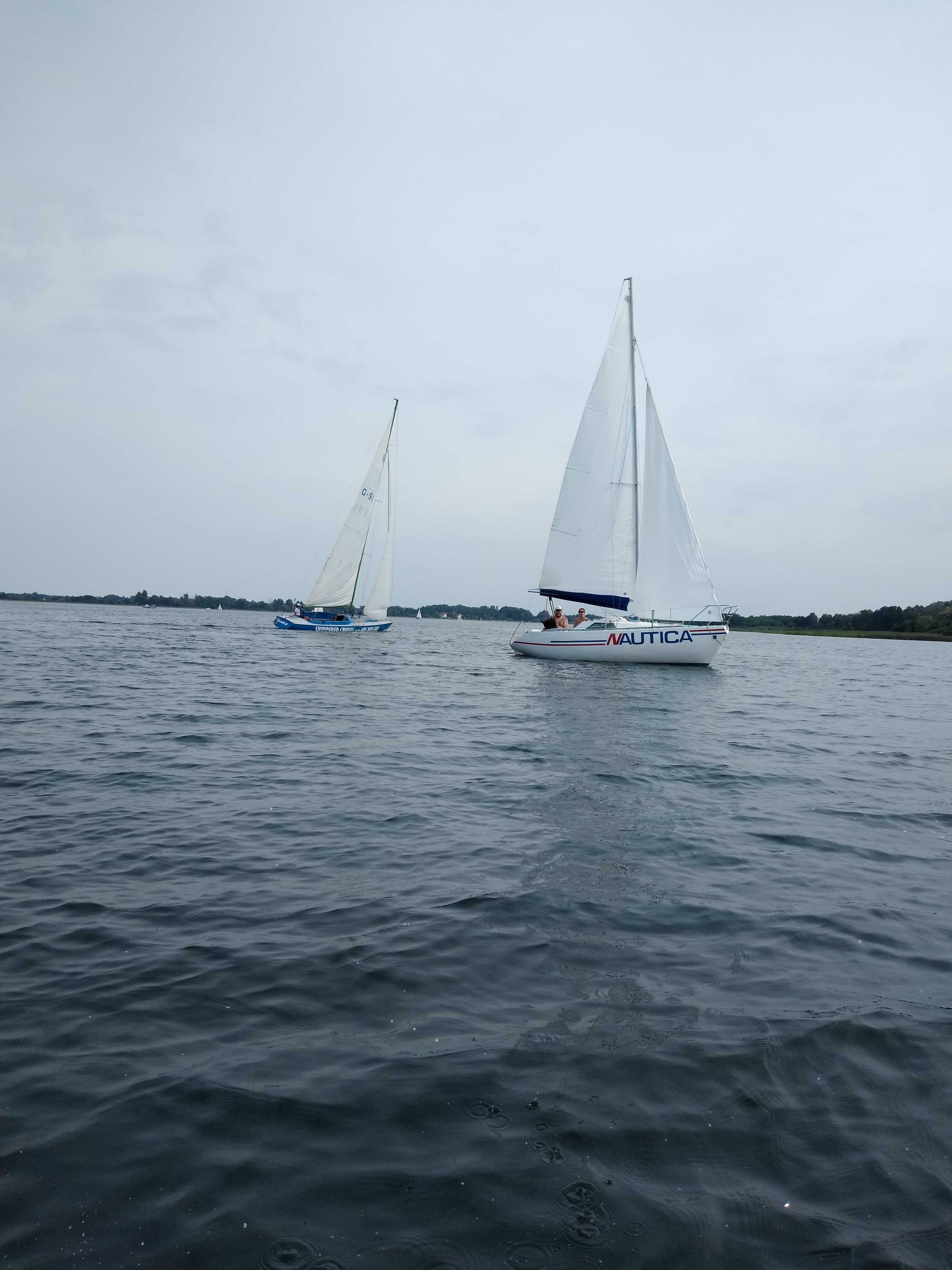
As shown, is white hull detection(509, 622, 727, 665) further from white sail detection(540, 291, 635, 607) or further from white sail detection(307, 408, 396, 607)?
white sail detection(307, 408, 396, 607)

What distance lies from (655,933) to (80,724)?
41.6 ft

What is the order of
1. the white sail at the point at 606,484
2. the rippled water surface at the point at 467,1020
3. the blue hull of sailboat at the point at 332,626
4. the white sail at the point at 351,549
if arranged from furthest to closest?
the blue hull of sailboat at the point at 332,626, the white sail at the point at 351,549, the white sail at the point at 606,484, the rippled water surface at the point at 467,1020

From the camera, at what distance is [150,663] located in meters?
31.2

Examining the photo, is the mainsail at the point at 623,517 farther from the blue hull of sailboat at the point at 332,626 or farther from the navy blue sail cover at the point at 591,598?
the blue hull of sailboat at the point at 332,626

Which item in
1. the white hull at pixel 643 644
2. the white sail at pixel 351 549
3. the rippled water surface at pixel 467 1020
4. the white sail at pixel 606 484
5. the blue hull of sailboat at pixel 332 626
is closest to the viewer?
the rippled water surface at pixel 467 1020

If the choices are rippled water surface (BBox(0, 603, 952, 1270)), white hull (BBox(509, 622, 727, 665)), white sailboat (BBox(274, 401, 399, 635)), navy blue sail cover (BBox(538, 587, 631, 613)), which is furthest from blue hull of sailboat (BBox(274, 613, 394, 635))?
rippled water surface (BBox(0, 603, 952, 1270))

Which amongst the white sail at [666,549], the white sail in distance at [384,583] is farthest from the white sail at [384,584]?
the white sail at [666,549]

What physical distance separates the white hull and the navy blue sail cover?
1.49 m

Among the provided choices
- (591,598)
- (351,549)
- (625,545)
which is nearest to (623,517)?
(625,545)

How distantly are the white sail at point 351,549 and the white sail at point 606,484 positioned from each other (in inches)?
1027

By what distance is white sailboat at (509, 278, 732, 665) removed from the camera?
34.5 metres

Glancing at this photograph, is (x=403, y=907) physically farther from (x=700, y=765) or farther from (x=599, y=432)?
(x=599, y=432)

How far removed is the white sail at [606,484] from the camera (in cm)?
3581

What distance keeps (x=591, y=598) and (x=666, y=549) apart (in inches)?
173
